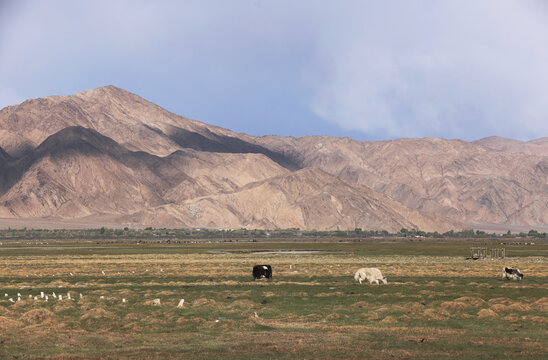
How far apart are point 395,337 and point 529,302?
469 inches

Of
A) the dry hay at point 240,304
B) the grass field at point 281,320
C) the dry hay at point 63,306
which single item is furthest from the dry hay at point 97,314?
the dry hay at point 240,304

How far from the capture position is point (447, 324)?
90.7 feet

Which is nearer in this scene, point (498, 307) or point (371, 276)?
point (498, 307)

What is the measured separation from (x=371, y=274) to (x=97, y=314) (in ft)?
62.6

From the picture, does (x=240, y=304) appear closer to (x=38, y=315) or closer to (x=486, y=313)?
(x=38, y=315)

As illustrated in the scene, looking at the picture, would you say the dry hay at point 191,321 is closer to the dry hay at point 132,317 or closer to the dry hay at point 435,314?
the dry hay at point 132,317

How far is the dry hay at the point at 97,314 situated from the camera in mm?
30030

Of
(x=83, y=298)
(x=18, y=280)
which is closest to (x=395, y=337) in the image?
(x=83, y=298)

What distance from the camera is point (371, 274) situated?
4475 centimetres

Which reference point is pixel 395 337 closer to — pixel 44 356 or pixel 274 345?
pixel 274 345

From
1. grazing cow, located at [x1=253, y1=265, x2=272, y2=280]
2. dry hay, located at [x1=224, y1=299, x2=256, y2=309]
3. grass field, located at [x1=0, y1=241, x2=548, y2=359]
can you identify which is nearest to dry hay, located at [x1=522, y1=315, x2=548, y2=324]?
grass field, located at [x1=0, y1=241, x2=548, y2=359]

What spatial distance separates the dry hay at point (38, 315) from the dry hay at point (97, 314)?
1.30 m

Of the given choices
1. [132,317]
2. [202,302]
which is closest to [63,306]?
[132,317]

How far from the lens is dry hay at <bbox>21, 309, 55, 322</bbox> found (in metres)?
29.2
